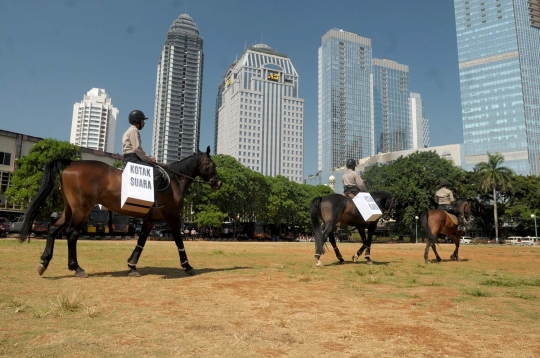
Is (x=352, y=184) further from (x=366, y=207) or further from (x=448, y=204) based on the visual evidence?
(x=448, y=204)

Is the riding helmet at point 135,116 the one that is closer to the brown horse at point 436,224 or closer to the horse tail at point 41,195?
the horse tail at point 41,195

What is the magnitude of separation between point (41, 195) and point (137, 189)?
2.11 m

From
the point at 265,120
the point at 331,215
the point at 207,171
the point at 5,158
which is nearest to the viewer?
the point at 207,171

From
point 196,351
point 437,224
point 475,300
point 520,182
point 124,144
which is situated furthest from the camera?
point 520,182

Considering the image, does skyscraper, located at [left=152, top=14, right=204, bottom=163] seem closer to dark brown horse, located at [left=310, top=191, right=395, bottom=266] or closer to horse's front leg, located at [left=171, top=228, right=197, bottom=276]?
dark brown horse, located at [left=310, top=191, right=395, bottom=266]

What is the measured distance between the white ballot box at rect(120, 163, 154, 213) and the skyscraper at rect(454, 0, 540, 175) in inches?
6303

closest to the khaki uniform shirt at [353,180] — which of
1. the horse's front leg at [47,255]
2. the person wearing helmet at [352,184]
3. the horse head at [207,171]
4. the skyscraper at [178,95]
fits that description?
the person wearing helmet at [352,184]

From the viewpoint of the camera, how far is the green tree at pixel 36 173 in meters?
41.6

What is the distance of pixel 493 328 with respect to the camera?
4.07 m

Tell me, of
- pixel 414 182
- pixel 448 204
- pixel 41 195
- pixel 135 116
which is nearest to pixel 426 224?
pixel 448 204

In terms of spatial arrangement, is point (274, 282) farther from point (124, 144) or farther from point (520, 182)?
point (520, 182)

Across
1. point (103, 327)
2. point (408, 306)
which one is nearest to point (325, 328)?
point (408, 306)

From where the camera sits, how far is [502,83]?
153000 mm

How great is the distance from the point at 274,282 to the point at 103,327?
3928 millimetres
